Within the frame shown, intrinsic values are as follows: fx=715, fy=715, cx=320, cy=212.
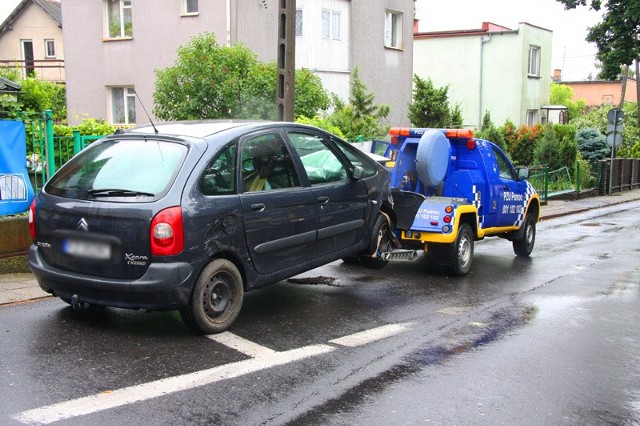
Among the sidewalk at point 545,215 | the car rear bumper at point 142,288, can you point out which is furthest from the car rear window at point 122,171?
the sidewalk at point 545,215

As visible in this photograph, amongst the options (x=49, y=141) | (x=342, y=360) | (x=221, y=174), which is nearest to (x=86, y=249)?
(x=221, y=174)

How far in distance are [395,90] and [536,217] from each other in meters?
17.0

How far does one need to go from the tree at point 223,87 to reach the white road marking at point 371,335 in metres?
10.3

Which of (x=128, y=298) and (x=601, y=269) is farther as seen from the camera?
(x=601, y=269)

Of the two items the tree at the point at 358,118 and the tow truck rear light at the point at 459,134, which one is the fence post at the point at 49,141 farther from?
the tree at the point at 358,118

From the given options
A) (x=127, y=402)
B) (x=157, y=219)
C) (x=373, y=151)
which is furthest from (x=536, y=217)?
(x=127, y=402)

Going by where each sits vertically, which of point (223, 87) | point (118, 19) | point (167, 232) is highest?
point (118, 19)

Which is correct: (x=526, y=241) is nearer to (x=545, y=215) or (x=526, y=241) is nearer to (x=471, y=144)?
(x=471, y=144)

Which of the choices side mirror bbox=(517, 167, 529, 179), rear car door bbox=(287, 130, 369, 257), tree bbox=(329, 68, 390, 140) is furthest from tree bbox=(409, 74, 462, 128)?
rear car door bbox=(287, 130, 369, 257)

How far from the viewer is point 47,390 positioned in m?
4.74

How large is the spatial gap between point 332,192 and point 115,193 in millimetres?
2218

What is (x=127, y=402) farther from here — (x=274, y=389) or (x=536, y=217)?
(x=536, y=217)

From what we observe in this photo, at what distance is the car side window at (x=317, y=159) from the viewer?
6.93 meters

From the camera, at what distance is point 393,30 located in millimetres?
28062
